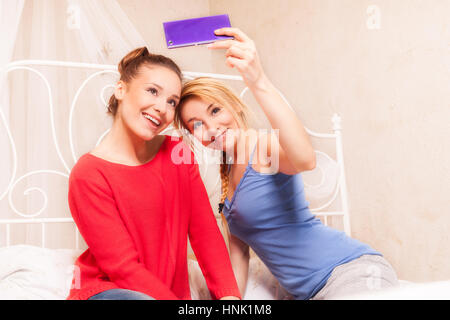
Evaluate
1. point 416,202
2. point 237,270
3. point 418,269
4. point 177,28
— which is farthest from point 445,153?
point 177,28

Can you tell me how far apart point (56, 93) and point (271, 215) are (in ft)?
2.09

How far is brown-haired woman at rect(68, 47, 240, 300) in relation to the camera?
64cm

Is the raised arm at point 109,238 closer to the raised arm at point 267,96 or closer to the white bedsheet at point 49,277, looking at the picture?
the white bedsheet at point 49,277

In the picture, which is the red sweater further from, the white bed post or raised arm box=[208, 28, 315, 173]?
the white bed post

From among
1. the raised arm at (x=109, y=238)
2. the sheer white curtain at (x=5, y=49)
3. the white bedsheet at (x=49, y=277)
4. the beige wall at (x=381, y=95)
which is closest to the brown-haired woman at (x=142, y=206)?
the raised arm at (x=109, y=238)

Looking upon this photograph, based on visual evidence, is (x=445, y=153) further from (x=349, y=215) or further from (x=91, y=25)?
(x=91, y=25)

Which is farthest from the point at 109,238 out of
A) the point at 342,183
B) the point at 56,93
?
the point at 342,183

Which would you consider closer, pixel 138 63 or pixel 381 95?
pixel 138 63

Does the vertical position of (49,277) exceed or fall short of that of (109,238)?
it falls short

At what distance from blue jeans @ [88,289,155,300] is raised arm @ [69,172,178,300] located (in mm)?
24

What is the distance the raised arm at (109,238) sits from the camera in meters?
0.63

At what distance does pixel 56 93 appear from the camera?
988 millimetres

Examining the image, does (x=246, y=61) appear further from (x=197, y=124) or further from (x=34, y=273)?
(x=34, y=273)

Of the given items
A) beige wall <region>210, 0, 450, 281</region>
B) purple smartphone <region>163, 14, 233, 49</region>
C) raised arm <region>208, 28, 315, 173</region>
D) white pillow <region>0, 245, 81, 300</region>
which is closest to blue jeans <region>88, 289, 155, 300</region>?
white pillow <region>0, 245, 81, 300</region>
